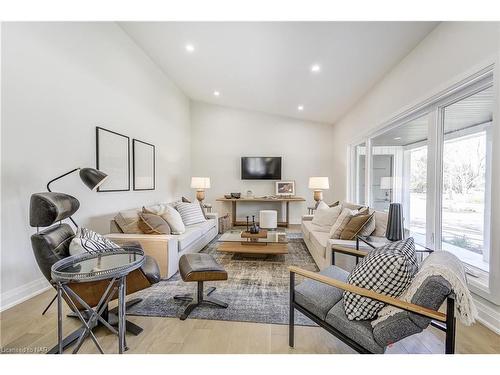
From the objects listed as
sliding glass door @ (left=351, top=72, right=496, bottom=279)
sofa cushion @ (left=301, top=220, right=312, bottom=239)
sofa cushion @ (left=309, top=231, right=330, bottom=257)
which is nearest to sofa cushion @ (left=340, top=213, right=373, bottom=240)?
sofa cushion @ (left=309, top=231, right=330, bottom=257)

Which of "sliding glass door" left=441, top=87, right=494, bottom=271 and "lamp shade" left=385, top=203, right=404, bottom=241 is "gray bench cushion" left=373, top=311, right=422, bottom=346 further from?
"sliding glass door" left=441, top=87, right=494, bottom=271

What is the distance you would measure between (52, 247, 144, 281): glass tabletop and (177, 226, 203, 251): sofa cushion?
1191mm

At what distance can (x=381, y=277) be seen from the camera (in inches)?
54.1

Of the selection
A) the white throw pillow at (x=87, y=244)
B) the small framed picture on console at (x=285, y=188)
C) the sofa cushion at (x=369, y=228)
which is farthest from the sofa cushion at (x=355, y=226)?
the small framed picture on console at (x=285, y=188)

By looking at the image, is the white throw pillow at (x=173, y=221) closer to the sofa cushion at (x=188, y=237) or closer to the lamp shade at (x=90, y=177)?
the sofa cushion at (x=188, y=237)

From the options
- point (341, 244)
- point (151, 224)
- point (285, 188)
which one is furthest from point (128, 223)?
point (285, 188)

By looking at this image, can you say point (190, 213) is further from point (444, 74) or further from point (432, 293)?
point (444, 74)

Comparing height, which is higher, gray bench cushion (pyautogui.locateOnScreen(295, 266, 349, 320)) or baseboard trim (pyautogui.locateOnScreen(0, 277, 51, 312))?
gray bench cushion (pyautogui.locateOnScreen(295, 266, 349, 320))

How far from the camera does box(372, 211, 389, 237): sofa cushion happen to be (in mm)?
2998

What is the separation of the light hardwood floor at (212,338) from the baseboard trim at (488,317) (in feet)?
0.15

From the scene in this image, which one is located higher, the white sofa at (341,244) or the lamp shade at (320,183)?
the lamp shade at (320,183)

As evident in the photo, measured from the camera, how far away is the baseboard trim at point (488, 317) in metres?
1.86

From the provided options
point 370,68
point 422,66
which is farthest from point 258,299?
point 370,68

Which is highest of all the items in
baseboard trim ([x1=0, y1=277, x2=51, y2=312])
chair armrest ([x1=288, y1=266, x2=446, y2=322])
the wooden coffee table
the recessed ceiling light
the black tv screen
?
the recessed ceiling light
